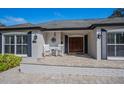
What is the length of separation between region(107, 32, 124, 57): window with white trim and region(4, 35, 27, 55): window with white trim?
24.1ft

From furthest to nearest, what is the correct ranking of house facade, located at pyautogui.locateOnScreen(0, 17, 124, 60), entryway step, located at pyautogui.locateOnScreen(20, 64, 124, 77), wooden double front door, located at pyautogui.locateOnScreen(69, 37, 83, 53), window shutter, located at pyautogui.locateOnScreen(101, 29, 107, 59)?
wooden double front door, located at pyautogui.locateOnScreen(69, 37, 83, 53) → window shutter, located at pyautogui.locateOnScreen(101, 29, 107, 59) → house facade, located at pyautogui.locateOnScreen(0, 17, 124, 60) → entryway step, located at pyautogui.locateOnScreen(20, 64, 124, 77)

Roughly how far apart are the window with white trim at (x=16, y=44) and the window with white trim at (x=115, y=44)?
7349 mm

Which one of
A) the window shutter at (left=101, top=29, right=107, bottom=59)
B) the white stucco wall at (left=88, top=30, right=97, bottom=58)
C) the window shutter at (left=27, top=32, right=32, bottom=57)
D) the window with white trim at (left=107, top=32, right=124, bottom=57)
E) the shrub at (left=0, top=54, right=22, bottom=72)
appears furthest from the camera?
the window shutter at (left=27, top=32, right=32, bottom=57)

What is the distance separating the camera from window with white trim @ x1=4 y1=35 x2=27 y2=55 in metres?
14.8

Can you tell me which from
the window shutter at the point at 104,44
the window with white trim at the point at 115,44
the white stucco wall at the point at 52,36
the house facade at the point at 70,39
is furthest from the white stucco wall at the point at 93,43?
the white stucco wall at the point at 52,36

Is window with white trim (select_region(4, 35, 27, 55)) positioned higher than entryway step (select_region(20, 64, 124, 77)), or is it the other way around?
window with white trim (select_region(4, 35, 27, 55))

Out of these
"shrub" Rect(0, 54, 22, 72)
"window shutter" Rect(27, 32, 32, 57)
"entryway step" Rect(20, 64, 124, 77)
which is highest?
"window shutter" Rect(27, 32, 32, 57)

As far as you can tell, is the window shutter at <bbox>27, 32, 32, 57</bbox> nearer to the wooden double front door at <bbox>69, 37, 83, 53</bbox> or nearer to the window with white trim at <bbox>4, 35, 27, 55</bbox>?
the window with white trim at <bbox>4, 35, 27, 55</bbox>

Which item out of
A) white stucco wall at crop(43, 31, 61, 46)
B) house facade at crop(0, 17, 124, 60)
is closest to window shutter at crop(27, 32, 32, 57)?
house facade at crop(0, 17, 124, 60)

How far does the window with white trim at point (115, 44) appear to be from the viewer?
1231 centimetres

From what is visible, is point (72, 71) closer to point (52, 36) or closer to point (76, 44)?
point (52, 36)

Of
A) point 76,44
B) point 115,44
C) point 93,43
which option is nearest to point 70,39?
point 76,44
